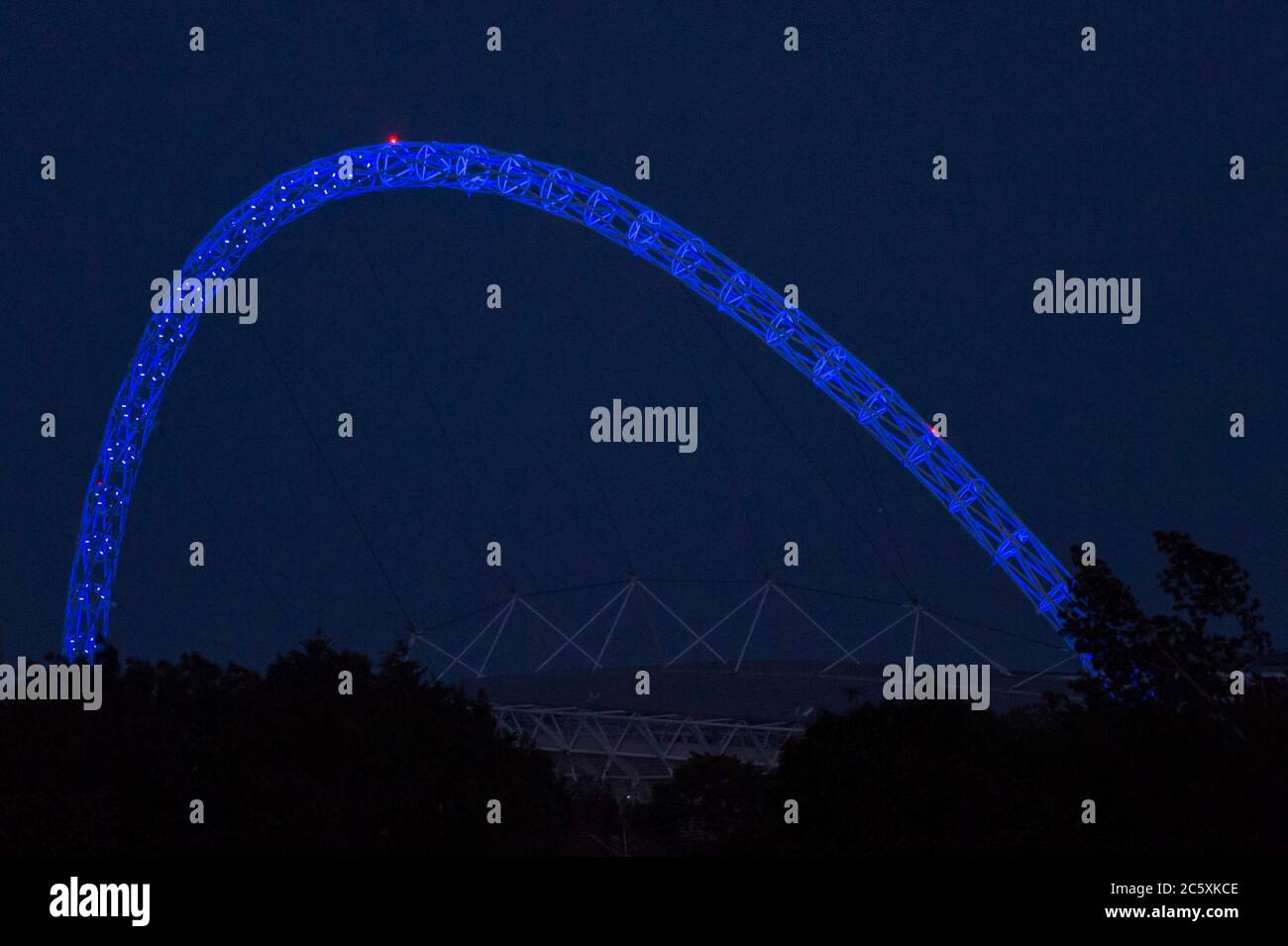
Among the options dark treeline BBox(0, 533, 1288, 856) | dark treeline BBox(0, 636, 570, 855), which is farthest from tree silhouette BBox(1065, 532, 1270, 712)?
dark treeline BBox(0, 636, 570, 855)

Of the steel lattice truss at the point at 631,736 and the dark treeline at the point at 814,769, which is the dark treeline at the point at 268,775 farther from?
the steel lattice truss at the point at 631,736

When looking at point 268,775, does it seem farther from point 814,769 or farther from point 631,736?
point 631,736

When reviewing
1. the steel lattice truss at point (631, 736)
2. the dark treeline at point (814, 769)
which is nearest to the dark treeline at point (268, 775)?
the dark treeline at point (814, 769)

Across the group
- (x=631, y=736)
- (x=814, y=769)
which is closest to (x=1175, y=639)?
(x=814, y=769)

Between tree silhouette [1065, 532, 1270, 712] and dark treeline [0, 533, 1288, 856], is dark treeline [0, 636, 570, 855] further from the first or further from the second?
tree silhouette [1065, 532, 1270, 712]

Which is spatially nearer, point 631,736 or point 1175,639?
point 1175,639
